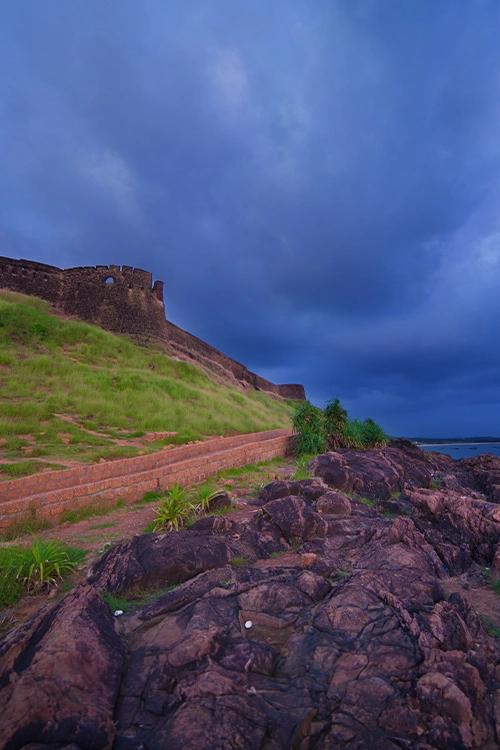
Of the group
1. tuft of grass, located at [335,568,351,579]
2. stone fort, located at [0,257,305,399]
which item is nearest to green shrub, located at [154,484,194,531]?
tuft of grass, located at [335,568,351,579]

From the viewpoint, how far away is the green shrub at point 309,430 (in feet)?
64.6

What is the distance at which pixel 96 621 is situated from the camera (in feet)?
13.9

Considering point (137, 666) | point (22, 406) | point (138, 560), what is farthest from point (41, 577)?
point (22, 406)

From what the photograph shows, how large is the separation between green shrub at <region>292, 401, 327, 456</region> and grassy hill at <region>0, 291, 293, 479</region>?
4486mm

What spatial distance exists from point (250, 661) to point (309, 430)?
647 inches

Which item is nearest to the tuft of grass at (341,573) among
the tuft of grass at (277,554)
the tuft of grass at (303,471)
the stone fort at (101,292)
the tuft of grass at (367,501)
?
the tuft of grass at (277,554)

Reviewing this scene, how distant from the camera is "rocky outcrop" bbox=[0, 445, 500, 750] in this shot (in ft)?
10.5

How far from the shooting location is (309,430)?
20.1 m

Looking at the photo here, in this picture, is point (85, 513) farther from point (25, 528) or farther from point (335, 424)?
point (335, 424)

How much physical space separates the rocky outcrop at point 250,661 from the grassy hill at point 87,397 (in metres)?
7.84

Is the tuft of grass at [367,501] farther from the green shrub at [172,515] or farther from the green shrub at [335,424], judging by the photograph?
the green shrub at [335,424]

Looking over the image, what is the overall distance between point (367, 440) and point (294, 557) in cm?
1517

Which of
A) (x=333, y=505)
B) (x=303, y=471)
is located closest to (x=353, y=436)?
(x=303, y=471)

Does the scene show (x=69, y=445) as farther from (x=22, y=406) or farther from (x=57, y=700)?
(x=57, y=700)
